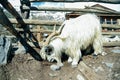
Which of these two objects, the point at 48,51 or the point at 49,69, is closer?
the point at 49,69

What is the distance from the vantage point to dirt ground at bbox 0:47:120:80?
621cm

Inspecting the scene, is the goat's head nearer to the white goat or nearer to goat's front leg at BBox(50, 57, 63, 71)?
the white goat

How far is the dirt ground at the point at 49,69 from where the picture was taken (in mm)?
6211

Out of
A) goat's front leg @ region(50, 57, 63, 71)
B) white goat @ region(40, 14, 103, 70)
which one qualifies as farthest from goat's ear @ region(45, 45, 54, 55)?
goat's front leg @ region(50, 57, 63, 71)

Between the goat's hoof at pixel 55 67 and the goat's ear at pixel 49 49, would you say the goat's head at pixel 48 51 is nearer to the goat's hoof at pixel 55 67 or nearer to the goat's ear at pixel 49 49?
the goat's ear at pixel 49 49

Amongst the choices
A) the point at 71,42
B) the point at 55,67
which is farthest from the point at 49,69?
the point at 71,42

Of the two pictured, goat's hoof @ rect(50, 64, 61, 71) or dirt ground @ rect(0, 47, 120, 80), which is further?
goat's hoof @ rect(50, 64, 61, 71)

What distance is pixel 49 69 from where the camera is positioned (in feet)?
21.5

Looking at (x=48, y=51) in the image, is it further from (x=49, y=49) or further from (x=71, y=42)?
(x=71, y=42)

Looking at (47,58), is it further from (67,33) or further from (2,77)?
(2,77)

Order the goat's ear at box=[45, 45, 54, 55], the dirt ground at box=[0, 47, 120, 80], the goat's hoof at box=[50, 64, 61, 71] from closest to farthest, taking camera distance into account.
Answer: the dirt ground at box=[0, 47, 120, 80], the goat's hoof at box=[50, 64, 61, 71], the goat's ear at box=[45, 45, 54, 55]

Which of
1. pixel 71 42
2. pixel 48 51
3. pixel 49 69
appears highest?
pixel 71 42

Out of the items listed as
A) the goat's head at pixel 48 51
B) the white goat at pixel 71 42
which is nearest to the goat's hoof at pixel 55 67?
the white goat at pixel 71 42

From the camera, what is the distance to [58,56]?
265 inches
